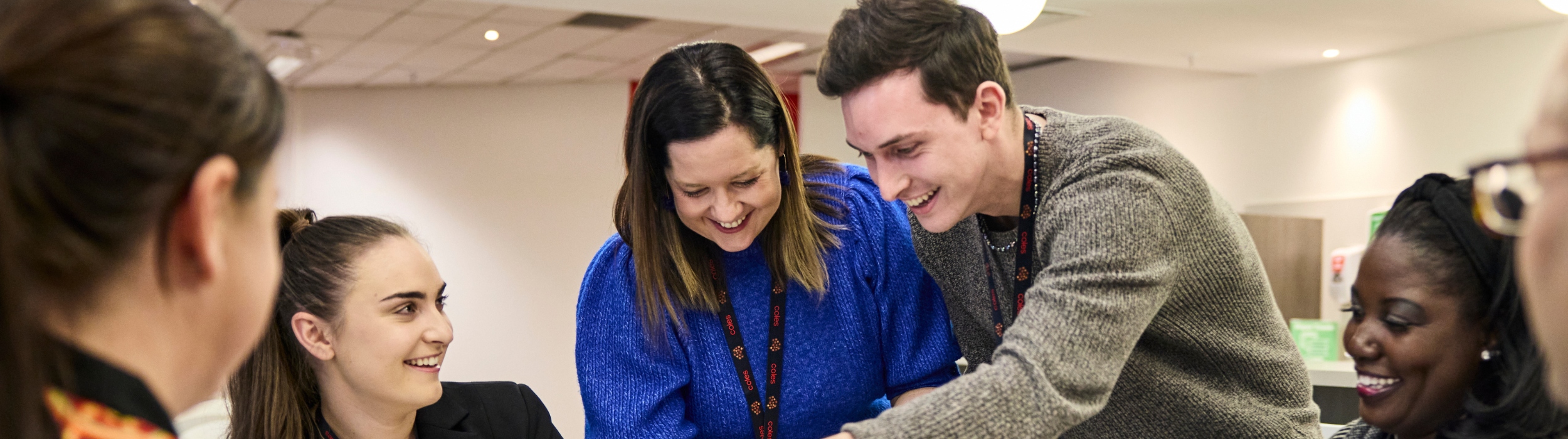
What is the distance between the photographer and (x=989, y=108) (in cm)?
148

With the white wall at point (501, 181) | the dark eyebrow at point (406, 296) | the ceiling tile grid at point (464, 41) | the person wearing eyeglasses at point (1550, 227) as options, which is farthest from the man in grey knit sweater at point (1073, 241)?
the white wall at point (501, 181)

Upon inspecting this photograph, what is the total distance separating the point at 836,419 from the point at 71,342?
1.38m

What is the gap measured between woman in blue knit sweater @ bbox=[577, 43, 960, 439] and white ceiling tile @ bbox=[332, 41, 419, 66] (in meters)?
5.89

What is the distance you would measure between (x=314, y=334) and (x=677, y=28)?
191 inches

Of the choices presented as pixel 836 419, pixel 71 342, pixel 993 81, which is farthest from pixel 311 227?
pixel 71 342

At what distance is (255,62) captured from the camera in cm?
81

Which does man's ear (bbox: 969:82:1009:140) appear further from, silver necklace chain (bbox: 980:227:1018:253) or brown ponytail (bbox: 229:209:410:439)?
brown ponytail (bbox: 229:209:410:439)

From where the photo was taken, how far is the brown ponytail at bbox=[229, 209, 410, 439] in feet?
7.27

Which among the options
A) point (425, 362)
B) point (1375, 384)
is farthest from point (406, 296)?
point (1375, 384)

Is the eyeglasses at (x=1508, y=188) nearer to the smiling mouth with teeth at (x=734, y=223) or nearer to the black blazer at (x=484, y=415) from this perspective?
the smiling mouth with teeth at (x=734, y=223)

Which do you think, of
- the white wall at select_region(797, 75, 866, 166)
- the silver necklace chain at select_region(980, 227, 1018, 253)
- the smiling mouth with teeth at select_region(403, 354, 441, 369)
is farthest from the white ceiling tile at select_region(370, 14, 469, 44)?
the silver necklace chain at select_region(980, 227, 1018, 253)

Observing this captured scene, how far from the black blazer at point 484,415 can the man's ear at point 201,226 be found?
175 cm

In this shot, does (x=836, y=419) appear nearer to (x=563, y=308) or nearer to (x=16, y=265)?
(x=16, y=265)

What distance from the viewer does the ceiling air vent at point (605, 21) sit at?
6.62m
